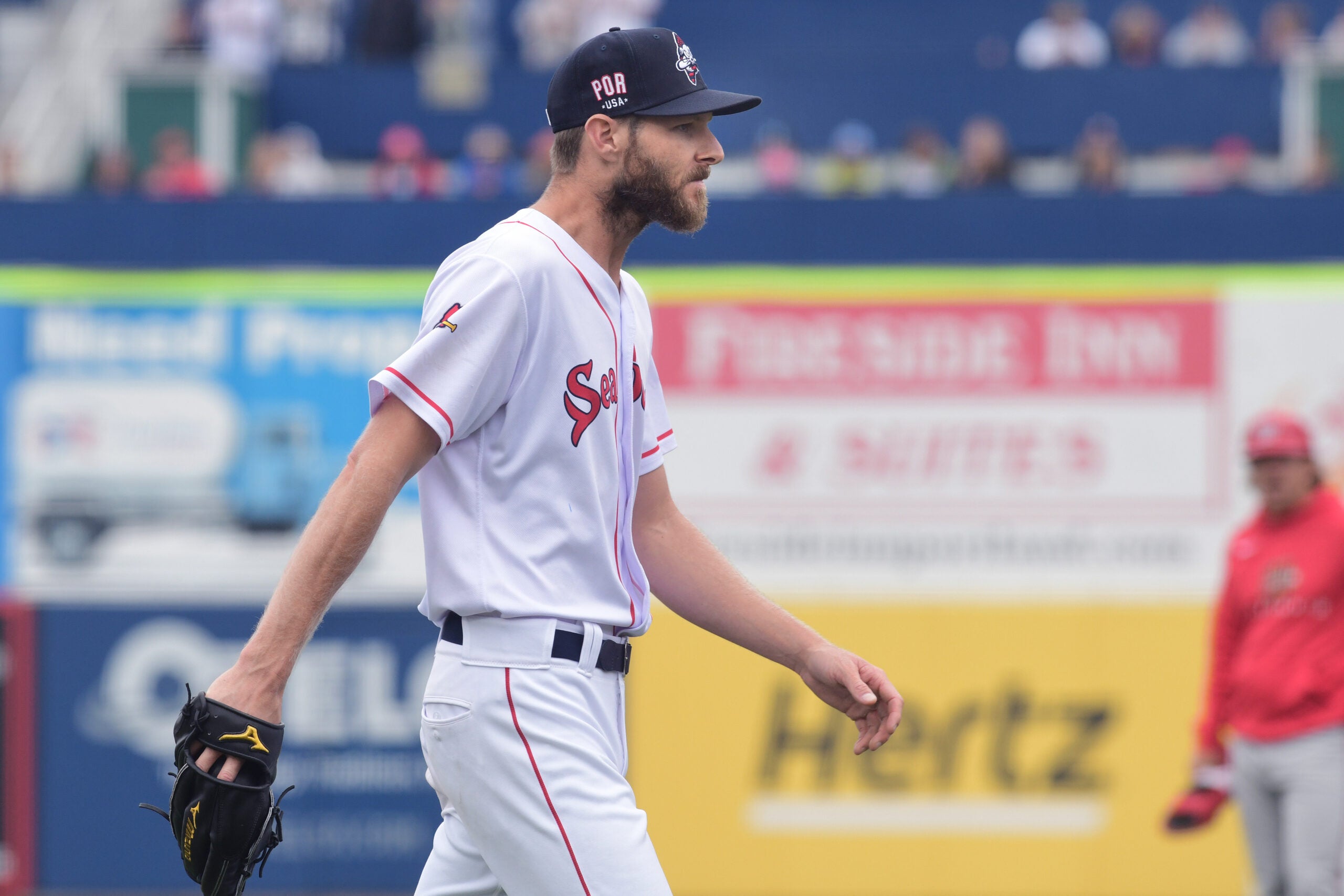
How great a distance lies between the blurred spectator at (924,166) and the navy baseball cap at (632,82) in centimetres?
736

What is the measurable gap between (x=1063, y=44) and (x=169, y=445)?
753 centimetres

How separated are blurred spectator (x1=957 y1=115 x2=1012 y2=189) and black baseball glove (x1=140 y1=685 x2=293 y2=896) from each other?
25.0ft

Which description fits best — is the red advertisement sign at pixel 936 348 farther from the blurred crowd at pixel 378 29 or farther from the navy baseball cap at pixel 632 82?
the blurred crowd at pixel 378 29

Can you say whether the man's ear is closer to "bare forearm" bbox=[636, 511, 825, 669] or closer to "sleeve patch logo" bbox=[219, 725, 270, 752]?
"bare forearm" bbox=[636, 511, 825, 669]

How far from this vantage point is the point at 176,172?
9844mm

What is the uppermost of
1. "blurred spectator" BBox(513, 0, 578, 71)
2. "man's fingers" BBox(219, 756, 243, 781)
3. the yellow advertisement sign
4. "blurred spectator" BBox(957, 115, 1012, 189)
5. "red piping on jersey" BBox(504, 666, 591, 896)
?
"blurred spectator" BBox(513, 0, 578, 71)

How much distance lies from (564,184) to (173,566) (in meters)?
5.32

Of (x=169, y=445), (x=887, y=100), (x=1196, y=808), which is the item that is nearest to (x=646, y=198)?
(x=1196, y=808)

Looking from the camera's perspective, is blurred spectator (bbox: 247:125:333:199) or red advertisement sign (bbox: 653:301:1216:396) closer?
red advertisement sign (bbox: 653:301:1216:396)

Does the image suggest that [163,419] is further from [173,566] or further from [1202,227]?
[1202,227]

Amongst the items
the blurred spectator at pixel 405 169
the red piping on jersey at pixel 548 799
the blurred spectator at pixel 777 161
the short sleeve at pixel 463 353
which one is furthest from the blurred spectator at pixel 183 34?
the red piping on jersey at pixel 548 799

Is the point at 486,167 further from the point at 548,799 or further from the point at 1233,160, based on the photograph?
the point at 548,799

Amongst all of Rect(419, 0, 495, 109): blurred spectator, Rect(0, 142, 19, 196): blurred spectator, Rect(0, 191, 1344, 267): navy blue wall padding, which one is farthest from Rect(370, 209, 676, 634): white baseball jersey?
Rect(419, 0, 495, 109): blurred spectator

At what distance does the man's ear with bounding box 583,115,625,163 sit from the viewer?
3.05 m
